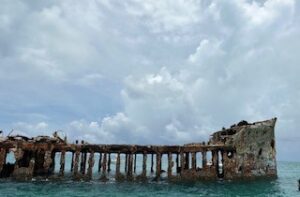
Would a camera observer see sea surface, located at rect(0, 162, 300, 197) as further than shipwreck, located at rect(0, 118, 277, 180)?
No

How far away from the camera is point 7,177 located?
3506cm

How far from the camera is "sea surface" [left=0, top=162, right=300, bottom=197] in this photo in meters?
28.3

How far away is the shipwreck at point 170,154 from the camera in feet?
107

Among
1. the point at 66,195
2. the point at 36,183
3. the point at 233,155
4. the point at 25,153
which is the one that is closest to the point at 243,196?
the point at 233,155

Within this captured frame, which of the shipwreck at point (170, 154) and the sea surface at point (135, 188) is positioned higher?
the shipwreck at point (170, 154)

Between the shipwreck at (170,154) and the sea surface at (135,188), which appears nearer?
the sea surface at (135,188)

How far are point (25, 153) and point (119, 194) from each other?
12131 mm

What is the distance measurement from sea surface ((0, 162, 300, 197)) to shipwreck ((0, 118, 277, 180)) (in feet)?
2.39

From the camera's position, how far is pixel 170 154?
108 ft

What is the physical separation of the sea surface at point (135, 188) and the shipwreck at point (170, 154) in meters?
0.73

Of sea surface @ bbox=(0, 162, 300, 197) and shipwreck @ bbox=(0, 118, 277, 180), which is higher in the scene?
shipwreck @ bbox=(0, 118, 277, 180)

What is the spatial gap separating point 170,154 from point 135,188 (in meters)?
4.50

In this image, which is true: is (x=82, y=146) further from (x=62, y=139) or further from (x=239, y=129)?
(x=239, y=129)

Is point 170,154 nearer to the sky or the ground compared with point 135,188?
nearer to the sky
